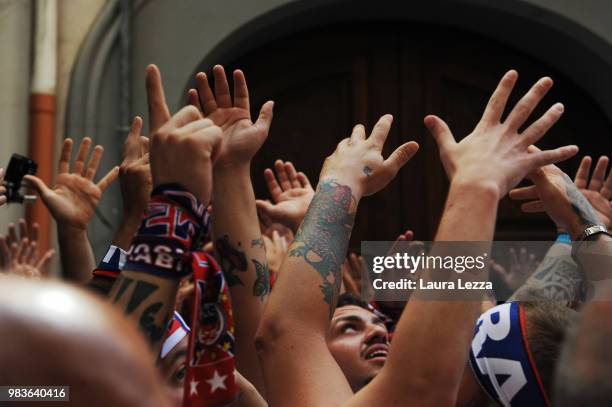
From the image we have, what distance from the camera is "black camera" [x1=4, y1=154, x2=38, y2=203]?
2424mm

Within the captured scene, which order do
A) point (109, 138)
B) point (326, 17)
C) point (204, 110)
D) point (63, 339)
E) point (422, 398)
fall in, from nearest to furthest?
point (63, 339) → point (422, 398) → point (204, 110) → point (109, 138) → point (326, 17)

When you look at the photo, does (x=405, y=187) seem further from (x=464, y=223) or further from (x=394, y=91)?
(x=464, y=223)

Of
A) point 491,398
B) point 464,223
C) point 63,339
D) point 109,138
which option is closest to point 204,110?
point 464,223

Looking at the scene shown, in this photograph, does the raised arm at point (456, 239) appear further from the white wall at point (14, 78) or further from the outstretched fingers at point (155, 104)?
the white wall at point (14, 78)

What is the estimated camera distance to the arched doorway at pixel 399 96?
15.4 feet

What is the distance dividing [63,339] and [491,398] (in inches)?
45.2

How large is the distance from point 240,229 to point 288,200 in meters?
0.86

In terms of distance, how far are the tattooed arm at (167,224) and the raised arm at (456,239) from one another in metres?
0.34

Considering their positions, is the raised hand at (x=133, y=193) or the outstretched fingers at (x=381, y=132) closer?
the outstretched fingers at (x=381, y=132)

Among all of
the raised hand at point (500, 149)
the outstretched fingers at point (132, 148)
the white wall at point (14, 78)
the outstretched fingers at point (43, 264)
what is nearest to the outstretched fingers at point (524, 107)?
the raised hand at point (500, 149)

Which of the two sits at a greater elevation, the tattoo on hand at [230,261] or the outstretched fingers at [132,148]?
the outstretched fingers at [132,148]

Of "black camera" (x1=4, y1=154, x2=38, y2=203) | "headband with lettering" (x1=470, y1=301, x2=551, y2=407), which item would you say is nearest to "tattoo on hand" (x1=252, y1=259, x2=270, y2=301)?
"headband with lettering" (x1=470, y1=301, x2=551, y2=407)

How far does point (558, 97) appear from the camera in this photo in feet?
15.6

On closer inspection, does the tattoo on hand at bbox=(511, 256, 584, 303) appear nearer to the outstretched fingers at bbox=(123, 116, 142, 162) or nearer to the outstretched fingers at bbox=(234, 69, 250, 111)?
the outstretched fingers at bbox=(234, 69, 250, 111)
